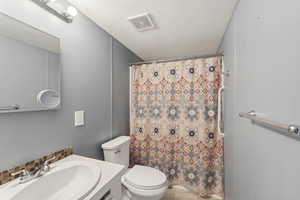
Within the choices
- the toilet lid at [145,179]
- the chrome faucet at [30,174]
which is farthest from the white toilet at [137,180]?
the chrome faucet at [30,174]

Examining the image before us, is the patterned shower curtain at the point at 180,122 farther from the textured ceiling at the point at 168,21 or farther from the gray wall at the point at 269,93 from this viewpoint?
the gray wall at the point at 269,93

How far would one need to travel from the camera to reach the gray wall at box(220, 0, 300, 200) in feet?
1.38

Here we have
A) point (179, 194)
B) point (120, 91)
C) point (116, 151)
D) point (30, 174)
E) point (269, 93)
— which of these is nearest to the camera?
point (269, 93)

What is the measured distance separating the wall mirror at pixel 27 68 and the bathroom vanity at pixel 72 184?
442mm

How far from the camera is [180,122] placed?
171 cm

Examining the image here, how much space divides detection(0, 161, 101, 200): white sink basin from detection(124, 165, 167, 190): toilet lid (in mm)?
561

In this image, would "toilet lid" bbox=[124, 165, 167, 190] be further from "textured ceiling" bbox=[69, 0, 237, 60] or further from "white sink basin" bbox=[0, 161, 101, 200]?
"textured ceiling" bbox=[69, 0, 237, 60]

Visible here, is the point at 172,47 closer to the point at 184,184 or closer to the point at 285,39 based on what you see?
the point at 285,39

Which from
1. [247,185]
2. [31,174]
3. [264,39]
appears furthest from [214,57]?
[31,174]

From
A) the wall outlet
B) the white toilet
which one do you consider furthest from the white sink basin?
the white toilet

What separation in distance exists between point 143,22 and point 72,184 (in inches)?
61.7

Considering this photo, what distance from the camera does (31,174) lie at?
0.77 m

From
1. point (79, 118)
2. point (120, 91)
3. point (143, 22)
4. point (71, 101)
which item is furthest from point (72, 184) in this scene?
point (143, 22)

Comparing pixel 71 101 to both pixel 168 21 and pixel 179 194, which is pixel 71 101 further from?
pixel 179 194
